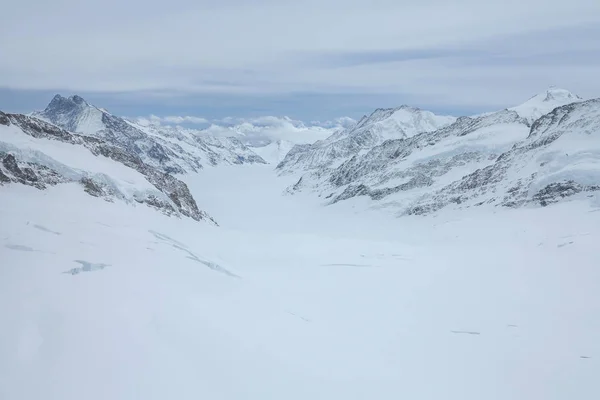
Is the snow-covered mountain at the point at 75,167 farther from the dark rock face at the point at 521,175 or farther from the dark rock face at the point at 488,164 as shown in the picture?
the dark rock face at the point at 488,164

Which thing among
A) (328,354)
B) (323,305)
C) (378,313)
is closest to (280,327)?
(328,354)

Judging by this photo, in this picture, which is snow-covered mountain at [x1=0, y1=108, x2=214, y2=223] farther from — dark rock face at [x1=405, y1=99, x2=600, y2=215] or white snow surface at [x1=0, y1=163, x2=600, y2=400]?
dark rock face at [x1=405, y1=99, x2=600, y2=215]

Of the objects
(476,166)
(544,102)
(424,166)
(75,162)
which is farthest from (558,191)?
(544,102)

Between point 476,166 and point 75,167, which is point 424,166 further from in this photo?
point 75,167

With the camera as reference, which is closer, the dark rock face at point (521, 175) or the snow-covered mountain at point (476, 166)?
the dark rock face at point (521, 175)

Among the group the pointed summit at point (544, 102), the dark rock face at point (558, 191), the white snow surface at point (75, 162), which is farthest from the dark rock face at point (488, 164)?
the white snow surface at point (75, 162)
